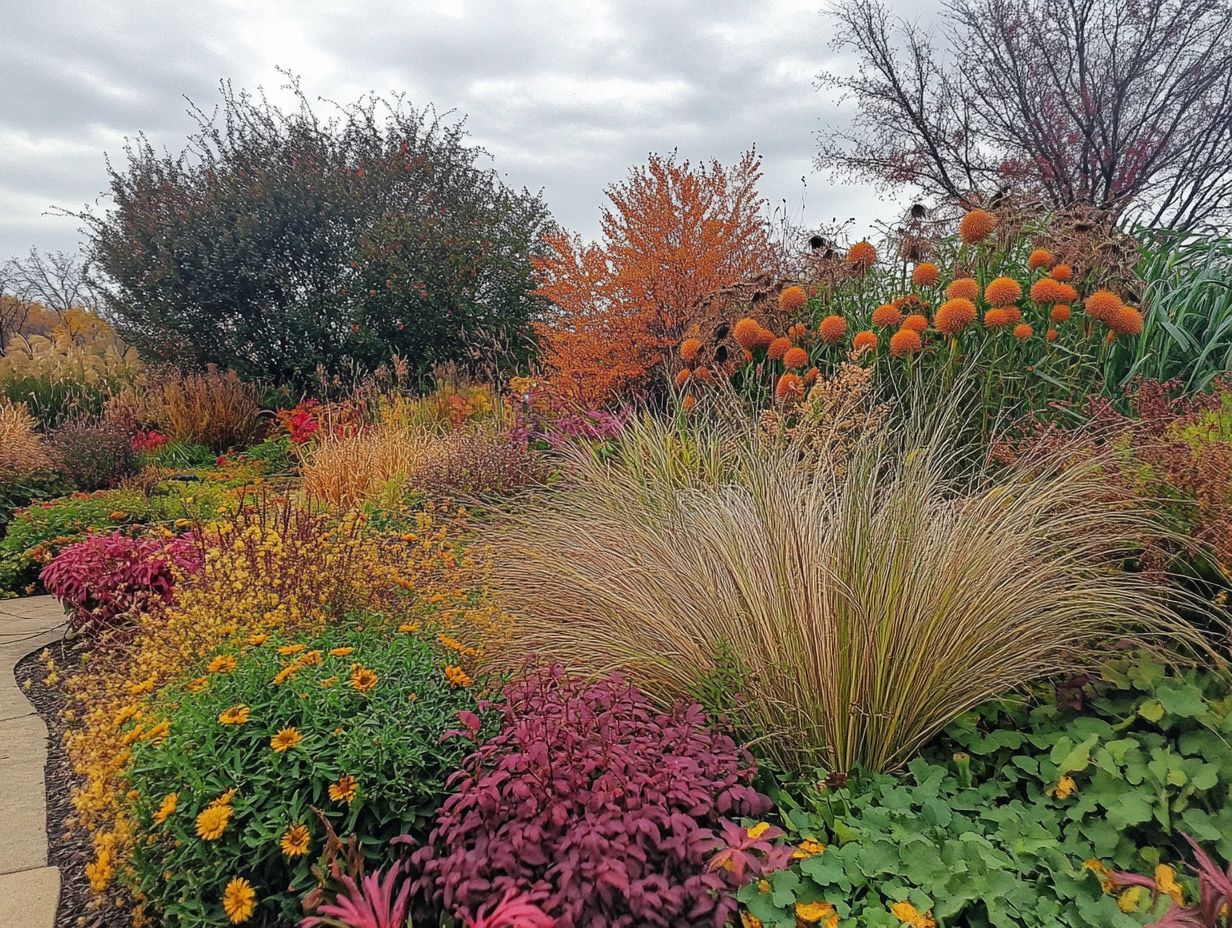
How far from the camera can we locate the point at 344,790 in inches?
60.6

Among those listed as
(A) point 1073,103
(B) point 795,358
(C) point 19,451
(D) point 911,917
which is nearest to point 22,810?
(D) point 911,917

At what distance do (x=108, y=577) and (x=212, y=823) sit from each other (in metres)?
2.44

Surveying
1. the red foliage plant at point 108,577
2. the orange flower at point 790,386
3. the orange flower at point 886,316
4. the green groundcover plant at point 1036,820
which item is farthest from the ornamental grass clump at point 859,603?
the red foliage plant at point 108,577

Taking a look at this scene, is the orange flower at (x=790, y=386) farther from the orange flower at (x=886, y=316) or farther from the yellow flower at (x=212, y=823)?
the yellow flower at (x=212, y=823)

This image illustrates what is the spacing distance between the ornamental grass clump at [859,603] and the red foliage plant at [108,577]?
190cm

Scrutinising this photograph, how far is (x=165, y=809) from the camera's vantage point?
1520 millimetres

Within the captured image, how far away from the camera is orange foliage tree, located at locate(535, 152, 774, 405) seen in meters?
7.01

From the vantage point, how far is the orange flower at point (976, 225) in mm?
3275

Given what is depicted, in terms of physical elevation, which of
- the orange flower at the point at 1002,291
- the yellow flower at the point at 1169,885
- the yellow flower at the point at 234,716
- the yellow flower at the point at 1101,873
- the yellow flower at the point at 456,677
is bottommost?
the yellow flower at the point at 1101,873

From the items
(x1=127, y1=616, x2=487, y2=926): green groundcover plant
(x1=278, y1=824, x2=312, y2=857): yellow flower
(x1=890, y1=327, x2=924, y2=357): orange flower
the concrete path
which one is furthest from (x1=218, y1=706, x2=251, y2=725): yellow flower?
(x1=890, y1=327, x2=924, y2=357): orange flower

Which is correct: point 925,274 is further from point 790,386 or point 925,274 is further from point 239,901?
point 239,901

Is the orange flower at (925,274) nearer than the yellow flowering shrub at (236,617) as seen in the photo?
No

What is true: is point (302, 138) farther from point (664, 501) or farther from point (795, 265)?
point (664, 501)

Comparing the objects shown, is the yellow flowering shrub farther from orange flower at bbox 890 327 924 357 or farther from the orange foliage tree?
the orange foliage tree
